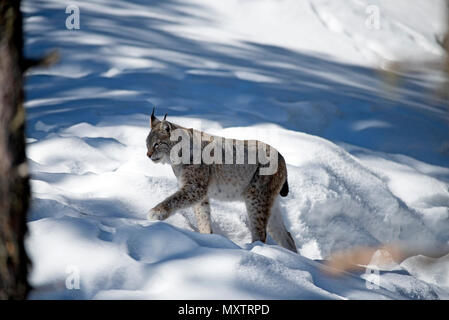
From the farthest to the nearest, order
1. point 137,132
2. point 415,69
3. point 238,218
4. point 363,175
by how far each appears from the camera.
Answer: point 415,69 → point 137,132 → point 363,175 → point 238,218

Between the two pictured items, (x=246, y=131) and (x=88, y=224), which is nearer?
(x=88, y=224)

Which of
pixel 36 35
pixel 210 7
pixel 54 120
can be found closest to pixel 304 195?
pixel 54 120

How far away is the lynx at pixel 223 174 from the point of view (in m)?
5.10

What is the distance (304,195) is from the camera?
19.1 feet

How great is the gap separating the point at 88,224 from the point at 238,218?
6.77 ft

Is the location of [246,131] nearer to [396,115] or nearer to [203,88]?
[203,88]

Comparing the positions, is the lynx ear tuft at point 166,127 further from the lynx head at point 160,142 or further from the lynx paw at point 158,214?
the lynx paw at point 158,214

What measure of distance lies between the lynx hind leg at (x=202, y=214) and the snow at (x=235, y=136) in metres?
0.16

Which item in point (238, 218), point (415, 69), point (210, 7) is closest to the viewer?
point (238, 218)

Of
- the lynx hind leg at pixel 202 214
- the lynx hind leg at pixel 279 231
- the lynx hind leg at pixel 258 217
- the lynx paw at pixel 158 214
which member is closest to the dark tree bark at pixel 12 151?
the lynx paw at pixel 158 214

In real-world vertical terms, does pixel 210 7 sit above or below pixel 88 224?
above

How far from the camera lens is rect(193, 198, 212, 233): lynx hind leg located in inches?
202

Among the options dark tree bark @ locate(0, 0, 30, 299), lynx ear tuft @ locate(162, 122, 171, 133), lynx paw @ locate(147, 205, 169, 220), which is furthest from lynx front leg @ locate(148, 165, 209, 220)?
dark tree bark @ locate(0, 0, 30, 299)

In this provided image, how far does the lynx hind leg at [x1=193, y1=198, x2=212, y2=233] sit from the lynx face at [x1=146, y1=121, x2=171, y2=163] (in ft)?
1.76
